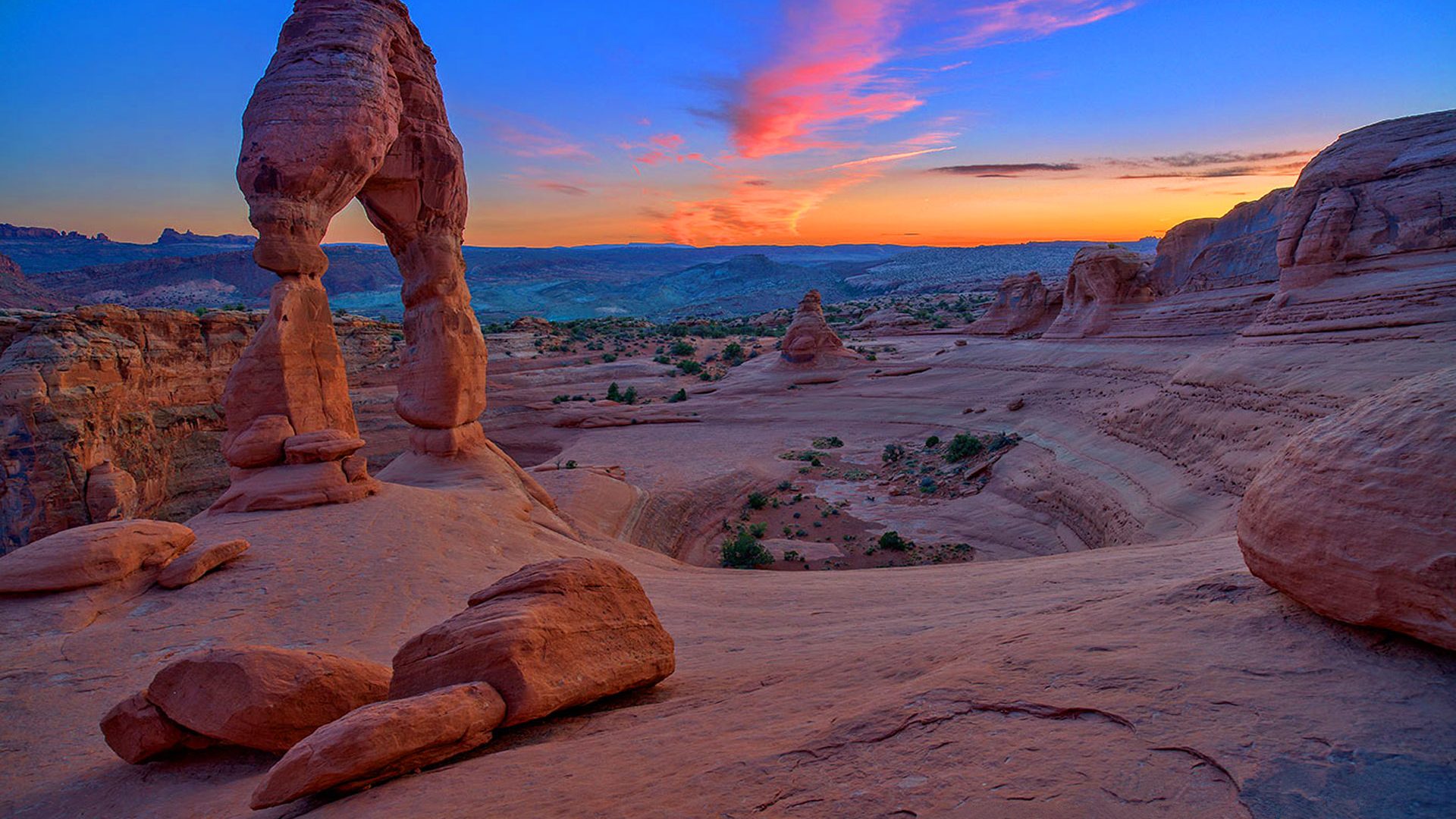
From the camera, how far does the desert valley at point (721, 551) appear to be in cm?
279

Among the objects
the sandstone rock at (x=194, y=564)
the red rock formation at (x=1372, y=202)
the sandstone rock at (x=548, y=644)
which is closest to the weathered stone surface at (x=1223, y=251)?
the red rock formation at (x=1372, y=202)

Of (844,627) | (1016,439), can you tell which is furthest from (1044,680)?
(1016,439)

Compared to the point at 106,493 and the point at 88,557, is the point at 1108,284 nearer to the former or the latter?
the point at 88,557

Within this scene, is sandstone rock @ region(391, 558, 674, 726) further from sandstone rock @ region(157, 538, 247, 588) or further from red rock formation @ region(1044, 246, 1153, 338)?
red rock formation @ region(1044, 246, 1153, 338)

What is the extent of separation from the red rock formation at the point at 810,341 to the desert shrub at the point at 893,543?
20.0 meters

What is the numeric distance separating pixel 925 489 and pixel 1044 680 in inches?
653

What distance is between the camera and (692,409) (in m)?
29.2

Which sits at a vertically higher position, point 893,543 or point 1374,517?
point 1374,517

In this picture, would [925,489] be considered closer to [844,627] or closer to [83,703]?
[844,627]

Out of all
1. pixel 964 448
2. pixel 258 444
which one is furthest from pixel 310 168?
pixel 964 448

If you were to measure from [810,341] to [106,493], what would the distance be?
88.8ft

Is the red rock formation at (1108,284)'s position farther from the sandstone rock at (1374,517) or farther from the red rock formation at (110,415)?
the red rock formation at (110,415)

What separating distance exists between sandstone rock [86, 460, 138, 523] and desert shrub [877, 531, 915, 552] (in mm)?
15297

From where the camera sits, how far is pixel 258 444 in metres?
9.75
